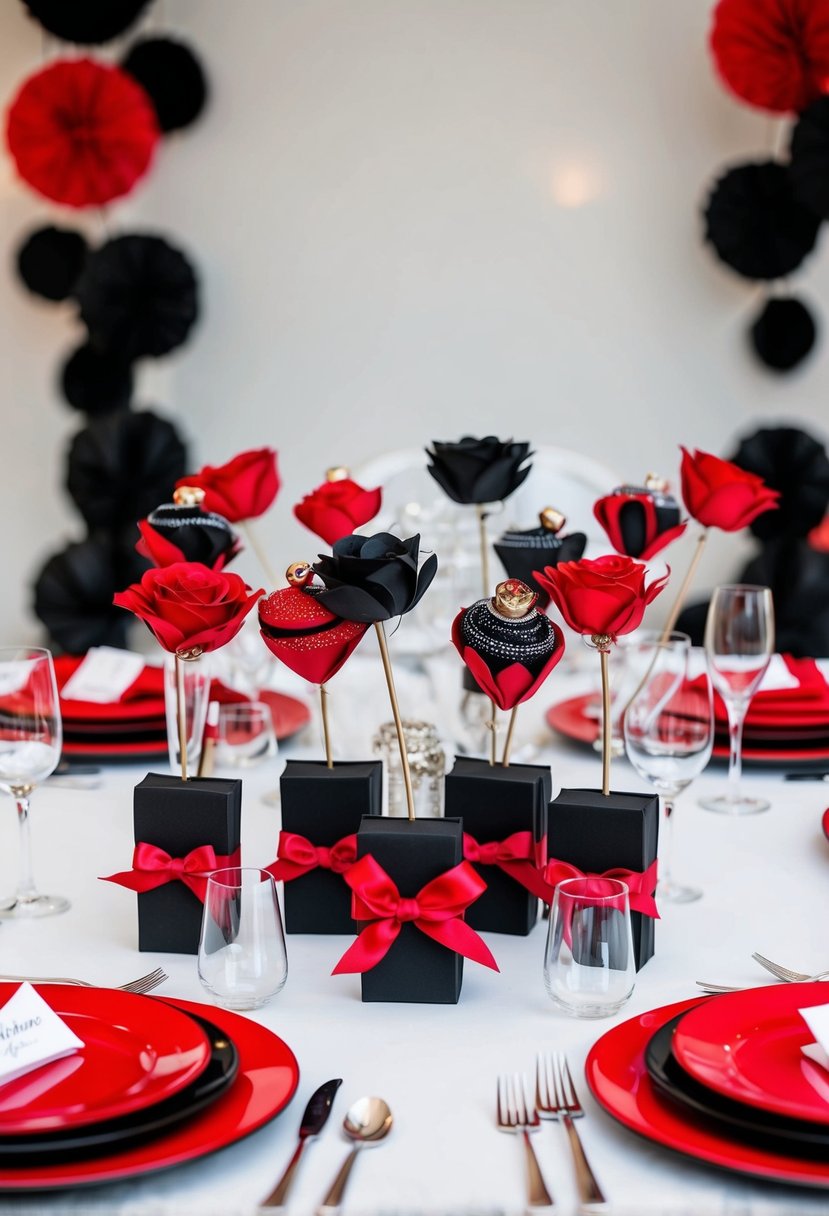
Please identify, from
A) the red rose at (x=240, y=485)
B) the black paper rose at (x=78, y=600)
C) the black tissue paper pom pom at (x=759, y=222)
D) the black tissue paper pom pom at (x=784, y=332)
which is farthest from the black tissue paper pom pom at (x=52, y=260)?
the red rose at (x=240, y=485)

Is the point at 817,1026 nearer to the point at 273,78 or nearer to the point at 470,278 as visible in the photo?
the point at 470,278

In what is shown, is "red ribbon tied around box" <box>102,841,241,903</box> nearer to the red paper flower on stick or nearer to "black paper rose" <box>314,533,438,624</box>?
"black paper rose" <box>314,533,438,624</box>

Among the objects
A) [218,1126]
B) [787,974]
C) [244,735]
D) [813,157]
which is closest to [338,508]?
[244,735]

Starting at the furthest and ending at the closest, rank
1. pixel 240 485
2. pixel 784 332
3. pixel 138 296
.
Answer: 1. pixel 138 296
2. pixel 784 332
3. pixel 240 485

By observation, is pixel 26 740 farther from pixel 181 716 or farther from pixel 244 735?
pixel 244 735

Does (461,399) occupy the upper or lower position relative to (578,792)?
upper

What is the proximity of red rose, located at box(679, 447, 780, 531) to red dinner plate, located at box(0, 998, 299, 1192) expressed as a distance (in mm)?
812

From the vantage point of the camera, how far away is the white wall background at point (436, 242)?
3.39 meters

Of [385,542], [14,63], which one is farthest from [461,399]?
[385,542]

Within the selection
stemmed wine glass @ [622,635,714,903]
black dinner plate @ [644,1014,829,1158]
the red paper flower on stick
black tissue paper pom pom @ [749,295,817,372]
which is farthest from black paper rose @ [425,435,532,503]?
the red paper flower on stick

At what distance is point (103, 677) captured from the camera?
5.82 feet

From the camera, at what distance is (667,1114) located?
807 millimetres

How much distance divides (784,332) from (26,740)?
2.59 metres

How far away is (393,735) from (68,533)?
2.69 m
